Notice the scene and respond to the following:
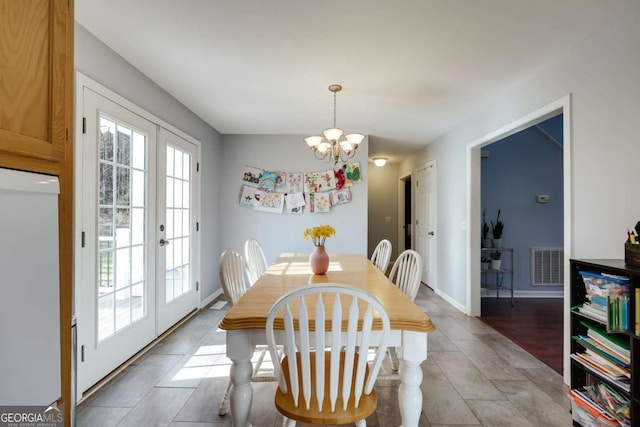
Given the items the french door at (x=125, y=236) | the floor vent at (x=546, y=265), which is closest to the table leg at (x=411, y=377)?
the french door at (x=125, y=236)

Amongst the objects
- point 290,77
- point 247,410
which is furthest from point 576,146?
point 247,410

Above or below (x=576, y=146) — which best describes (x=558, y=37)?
above

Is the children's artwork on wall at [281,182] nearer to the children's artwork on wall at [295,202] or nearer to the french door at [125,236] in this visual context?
the children's artwork on wall at [295,202]

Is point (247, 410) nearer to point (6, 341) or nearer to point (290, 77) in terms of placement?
point (6, 341)

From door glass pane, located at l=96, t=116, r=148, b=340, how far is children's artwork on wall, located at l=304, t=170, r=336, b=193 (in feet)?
7.71

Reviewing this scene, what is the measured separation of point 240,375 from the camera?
1.38 metres

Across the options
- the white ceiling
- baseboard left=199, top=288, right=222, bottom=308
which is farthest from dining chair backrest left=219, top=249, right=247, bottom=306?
baseboard left=199, top=288, right=222, bottom=308

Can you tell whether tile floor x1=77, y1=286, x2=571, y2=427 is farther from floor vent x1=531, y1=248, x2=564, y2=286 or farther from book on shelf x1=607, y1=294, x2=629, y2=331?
floor vent x1=531, y1=248, x2=564, y2=286

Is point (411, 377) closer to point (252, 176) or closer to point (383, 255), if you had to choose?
point (383, 255)

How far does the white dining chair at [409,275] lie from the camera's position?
214 cm

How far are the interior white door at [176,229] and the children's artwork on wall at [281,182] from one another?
121cm

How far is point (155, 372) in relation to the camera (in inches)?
93.4

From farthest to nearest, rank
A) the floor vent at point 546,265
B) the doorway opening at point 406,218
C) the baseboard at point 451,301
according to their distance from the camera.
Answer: the doorway opening at point 406,218 < the floor vent at point 546,265 < the baseboard at point 451,301

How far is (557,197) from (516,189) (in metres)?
A: 0.59
